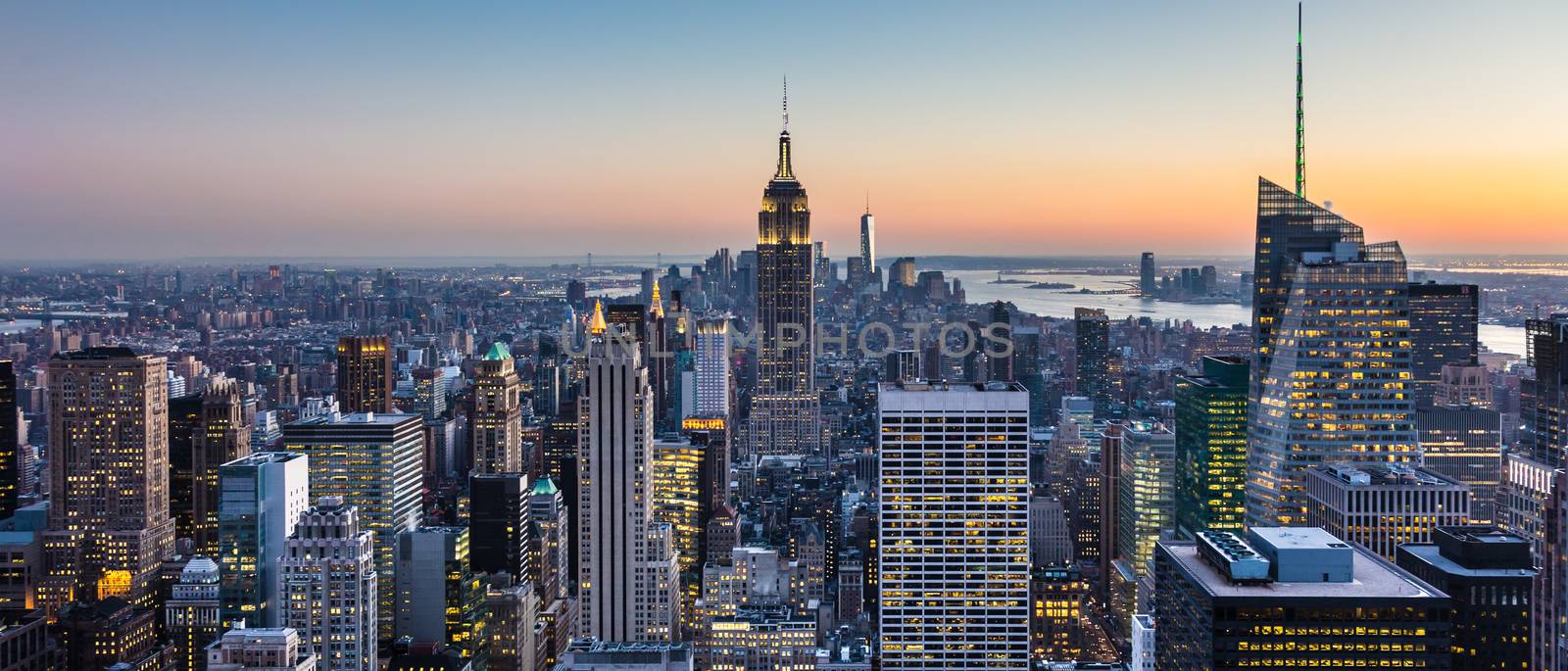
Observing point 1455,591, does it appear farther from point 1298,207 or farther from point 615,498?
point 615,498

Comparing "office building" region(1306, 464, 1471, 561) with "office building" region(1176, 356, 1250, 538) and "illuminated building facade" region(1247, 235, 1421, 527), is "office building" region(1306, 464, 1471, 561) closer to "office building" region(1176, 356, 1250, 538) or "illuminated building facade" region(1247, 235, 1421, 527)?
"illuminated building facade" region(1247, 235, 1421, 527)

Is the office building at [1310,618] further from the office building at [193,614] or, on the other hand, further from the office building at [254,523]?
the office building at [193,614]

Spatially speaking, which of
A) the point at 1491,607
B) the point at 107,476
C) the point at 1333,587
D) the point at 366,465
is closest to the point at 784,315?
the point at 366,465

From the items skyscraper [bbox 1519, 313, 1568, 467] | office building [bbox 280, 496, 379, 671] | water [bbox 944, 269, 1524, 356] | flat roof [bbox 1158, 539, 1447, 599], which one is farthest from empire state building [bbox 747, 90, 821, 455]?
flat roof [bbox 1158, 539, 1447, 599]

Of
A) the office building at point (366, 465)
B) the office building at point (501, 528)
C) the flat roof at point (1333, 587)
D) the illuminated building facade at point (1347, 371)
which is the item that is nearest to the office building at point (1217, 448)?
the illuminated building facade at point (1347, 371)

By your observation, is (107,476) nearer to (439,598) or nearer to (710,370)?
(439,598)
